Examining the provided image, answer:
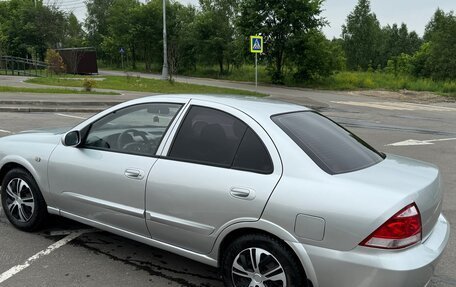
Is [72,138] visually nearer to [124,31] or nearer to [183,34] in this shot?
[183,34]

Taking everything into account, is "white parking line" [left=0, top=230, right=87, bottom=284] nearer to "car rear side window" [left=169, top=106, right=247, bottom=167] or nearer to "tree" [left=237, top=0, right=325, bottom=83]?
"car rear side window" [left=169, top=106, right=247, bottom=167]

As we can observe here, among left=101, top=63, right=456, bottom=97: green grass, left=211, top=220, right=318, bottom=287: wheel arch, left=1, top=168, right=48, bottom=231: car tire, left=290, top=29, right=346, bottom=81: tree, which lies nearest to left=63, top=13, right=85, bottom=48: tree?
left=101, top=63, right=456, bottom=97: green grass

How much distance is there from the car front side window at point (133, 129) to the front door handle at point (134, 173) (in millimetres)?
174

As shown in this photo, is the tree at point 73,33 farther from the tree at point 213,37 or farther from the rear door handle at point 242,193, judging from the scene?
the rear door handle at point 242,193

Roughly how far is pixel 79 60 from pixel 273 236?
3927cm

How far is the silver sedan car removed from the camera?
260 cm

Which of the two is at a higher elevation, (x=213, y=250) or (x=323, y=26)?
(x=323, y=26)

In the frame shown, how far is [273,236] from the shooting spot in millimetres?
2854

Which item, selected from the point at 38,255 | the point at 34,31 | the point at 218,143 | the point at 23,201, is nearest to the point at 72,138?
the point at 23,201

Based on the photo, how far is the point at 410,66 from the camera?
4597 centimetres

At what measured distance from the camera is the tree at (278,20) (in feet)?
100

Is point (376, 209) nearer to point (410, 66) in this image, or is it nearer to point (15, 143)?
point (15, 143)

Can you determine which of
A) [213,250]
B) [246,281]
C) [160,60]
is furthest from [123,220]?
[160,60]

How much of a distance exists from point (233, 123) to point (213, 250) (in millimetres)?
955
